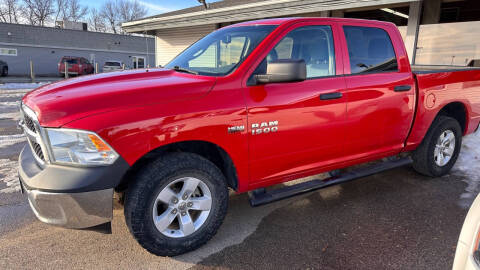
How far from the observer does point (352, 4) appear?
8789 millimetres

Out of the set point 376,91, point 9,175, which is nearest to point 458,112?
point 376,91

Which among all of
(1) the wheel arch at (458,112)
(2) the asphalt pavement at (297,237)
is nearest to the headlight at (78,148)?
(2) the asphalt pavement at (297,237)

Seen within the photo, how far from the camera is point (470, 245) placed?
62.0 inches

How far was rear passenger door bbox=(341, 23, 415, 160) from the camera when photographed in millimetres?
3420

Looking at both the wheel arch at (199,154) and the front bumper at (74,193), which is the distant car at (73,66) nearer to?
the wheel arch at (199,154)

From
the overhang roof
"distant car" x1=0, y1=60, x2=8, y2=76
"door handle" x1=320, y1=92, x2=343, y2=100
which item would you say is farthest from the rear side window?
"distant car" x1=0, y1=60, x2=8, y2=76

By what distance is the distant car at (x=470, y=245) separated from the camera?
5.01 ft

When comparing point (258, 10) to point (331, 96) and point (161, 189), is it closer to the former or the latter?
point (331, 96)

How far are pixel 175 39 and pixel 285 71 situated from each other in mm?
15971

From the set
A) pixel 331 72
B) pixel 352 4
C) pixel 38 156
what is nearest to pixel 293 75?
pixel 331 72

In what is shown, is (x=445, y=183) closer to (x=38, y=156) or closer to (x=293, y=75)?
(x=293, y=75)

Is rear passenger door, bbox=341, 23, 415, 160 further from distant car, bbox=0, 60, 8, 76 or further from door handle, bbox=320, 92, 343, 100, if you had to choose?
distant car, bbox=0, 60, 8, 76

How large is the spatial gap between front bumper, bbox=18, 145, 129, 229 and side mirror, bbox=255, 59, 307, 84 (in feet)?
4.40

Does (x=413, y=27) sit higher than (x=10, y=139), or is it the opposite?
(x=413, y=27)
